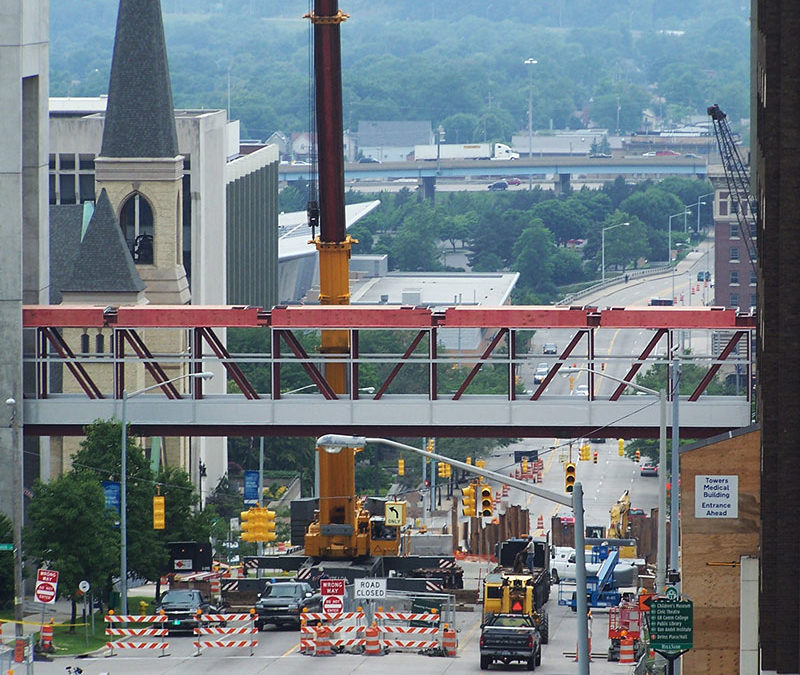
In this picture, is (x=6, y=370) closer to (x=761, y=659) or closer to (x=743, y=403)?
(x=743, y=403)

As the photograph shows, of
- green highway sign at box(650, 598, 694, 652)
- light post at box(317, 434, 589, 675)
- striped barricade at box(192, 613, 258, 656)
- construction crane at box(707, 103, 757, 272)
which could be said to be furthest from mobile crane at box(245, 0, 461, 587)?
light post at box(317, 434, 589, 675)

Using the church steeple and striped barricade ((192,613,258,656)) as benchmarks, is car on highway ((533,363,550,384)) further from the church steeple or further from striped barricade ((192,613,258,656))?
striped barricade ((192,613,258,656))

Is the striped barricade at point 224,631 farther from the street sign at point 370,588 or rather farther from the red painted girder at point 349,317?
the red painted girder at point 349,317

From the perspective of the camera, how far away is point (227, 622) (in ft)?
213

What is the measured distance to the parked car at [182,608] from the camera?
6209 cm

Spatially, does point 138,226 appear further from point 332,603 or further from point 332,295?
point 332,603

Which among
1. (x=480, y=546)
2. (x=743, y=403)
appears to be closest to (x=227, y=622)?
(x=743, y=403)

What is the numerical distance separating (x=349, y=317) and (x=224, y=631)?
995 centimetres

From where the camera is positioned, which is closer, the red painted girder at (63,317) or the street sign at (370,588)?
the street sign at (370,588)

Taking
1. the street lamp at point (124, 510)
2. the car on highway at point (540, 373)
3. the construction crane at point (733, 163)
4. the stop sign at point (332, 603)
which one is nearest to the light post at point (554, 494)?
the stop sign at point (332, 603)

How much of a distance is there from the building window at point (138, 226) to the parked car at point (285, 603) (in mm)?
46758

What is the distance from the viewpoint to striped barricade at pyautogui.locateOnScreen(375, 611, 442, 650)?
58.9m

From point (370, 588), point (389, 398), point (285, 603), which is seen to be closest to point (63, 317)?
point (389, 398)

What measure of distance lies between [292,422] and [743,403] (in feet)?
43.2
